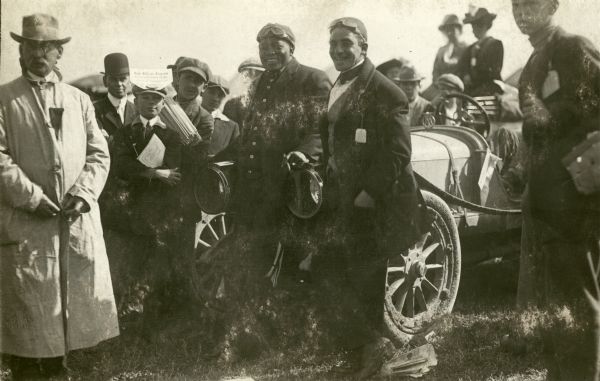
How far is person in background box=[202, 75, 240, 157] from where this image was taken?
552 centimetres

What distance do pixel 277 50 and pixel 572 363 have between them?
2.98m

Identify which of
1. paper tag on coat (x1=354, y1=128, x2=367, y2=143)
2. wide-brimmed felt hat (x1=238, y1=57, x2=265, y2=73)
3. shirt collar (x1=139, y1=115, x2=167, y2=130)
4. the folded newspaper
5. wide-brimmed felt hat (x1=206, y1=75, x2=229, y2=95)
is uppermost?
wide-brimmed felt hat (x1=238, y1=57, x2=265, y2=73)

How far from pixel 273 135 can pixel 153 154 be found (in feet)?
2.75

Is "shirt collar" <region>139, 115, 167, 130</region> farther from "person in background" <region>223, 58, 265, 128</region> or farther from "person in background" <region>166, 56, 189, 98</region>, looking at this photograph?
"person in background" <region>223, 58, 265, 128</region>

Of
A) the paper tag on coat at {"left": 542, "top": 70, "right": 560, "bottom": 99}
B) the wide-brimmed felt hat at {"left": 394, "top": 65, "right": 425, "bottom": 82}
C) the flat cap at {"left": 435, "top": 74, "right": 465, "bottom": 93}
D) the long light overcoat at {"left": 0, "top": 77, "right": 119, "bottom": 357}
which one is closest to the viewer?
the long light overcoat at {"left": 0, "top": 77, "right": 119, "bottom": 357}

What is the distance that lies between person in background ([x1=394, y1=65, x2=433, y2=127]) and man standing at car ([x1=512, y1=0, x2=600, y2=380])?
0.72 m

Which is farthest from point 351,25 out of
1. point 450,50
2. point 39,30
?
point 39,30

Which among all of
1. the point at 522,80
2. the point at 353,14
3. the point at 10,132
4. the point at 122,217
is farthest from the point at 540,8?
the point at 10,132

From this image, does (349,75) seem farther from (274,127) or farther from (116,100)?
(116,100)

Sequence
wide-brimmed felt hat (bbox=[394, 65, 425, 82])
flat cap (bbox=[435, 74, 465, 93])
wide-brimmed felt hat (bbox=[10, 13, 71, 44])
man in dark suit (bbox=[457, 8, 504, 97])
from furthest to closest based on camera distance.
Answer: flat cap (bbox=[435, 74, 465, 93])
man in dark suit (bbox=[457, 8, 504, 97])
wide-brimmed felt hat (bbox=[394, 65, 425, 82])
wide-brimmed felt hat (bbox=[10, 13, 71, 44])

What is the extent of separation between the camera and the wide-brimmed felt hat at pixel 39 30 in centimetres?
510

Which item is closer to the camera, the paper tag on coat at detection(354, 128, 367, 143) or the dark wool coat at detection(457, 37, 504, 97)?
the paper tag on coat at detection(354, 128, 367, 143)

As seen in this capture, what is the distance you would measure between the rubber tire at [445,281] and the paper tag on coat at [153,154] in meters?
1.84

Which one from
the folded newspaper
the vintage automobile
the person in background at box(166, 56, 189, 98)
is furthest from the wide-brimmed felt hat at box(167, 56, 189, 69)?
the folded newspaper
